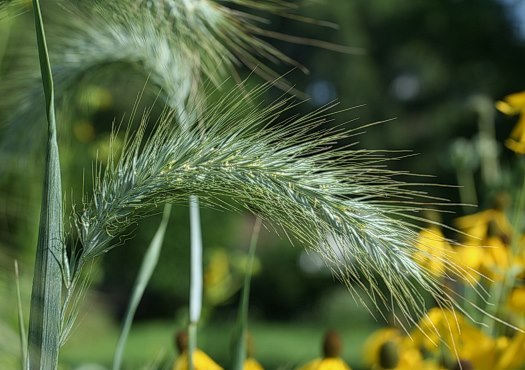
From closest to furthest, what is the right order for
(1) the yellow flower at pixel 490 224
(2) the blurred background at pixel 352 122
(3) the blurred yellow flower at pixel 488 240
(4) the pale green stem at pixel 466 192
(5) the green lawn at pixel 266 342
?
(3) the blurred yellow flower at pixel 488 240 → (1) the yellow flower at pixel 490 224 → (4) the pale green stem at pixel 466 192 → (5) the green lawn at pixel 266 342 → (2) the blurred background at pixel 352 122

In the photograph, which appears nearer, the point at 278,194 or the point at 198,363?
the point at 278,194

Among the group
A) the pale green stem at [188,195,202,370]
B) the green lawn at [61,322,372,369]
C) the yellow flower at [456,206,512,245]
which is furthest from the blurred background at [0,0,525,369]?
the pale green stem at [188,195,202,370]

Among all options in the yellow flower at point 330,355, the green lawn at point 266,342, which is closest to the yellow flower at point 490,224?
the yellow flower at point 330,355

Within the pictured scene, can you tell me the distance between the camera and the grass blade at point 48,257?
0.89 metres

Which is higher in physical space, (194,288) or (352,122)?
(352,122)

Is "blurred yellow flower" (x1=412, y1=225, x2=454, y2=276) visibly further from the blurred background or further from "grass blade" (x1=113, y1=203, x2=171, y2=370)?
the blurred background

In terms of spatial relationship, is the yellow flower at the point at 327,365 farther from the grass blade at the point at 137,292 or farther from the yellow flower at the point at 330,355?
the grass blade at the point at 137,292

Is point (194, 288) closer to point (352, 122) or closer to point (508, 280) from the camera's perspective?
point (508, 280)

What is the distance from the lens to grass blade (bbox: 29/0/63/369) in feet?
2.91

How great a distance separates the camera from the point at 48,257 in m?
0.89

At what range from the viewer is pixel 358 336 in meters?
8.62

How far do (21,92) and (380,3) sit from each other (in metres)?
10.9

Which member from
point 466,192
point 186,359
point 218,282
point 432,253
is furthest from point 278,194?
point 218,282

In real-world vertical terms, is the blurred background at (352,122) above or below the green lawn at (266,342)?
above
